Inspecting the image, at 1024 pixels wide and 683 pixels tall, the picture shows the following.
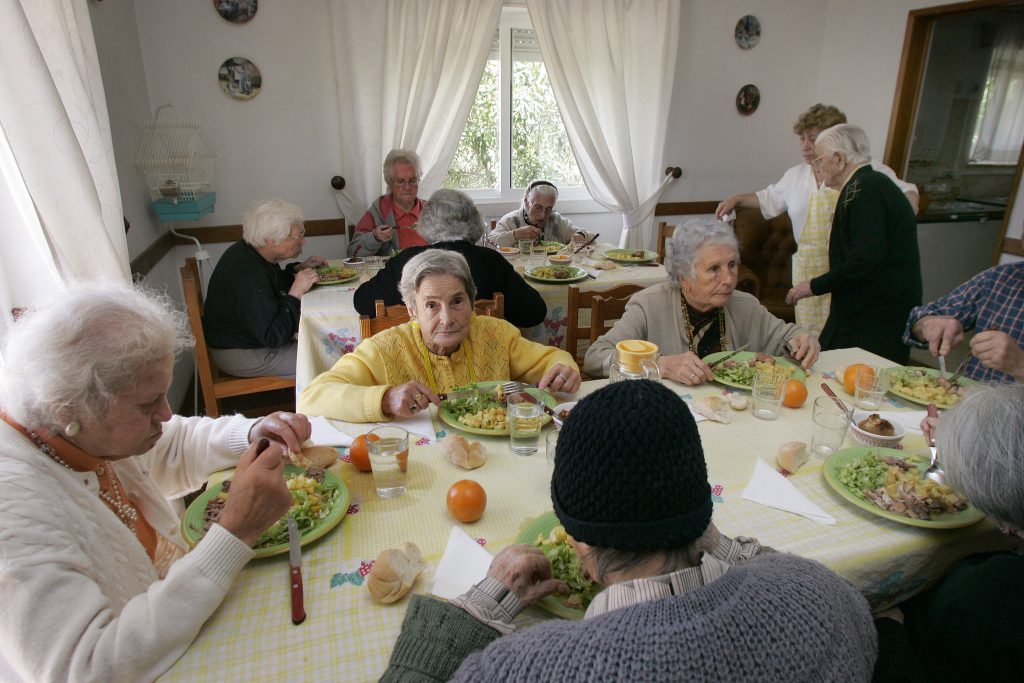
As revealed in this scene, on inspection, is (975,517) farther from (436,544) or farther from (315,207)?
(315,207)

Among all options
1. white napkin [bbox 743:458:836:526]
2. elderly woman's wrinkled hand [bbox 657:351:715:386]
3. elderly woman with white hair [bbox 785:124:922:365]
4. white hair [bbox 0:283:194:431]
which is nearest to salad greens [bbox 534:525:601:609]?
white napkin [bbox 743:458:836:526]

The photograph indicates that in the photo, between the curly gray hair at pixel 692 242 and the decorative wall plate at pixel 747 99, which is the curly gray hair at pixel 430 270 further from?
the decorative wall plate at pixel 747 99

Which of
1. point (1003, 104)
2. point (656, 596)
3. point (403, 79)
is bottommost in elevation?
point (656, 596)

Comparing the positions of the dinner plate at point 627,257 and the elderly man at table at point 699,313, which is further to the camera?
the dinner plate at point 627,257

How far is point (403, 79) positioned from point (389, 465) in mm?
4143

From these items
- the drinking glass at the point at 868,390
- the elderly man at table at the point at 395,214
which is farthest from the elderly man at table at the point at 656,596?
the elderly man at table at the point at 395,214

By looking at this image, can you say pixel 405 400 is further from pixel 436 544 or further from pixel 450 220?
pixel 450 220

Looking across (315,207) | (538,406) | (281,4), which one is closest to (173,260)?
(315,207)

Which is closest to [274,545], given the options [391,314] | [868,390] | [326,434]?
[326,434]

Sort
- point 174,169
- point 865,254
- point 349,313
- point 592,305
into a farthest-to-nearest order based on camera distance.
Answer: point 174,169
point 349,313
point 865,254
point 592,305

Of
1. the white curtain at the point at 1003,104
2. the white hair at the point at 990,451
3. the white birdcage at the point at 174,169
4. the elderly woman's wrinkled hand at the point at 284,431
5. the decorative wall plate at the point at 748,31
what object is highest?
the decorative wall plate at the point at 748,31

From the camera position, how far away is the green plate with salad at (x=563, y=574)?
105 centimetres

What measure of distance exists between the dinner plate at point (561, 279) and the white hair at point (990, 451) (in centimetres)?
241

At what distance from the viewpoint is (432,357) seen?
2072 millimetres
